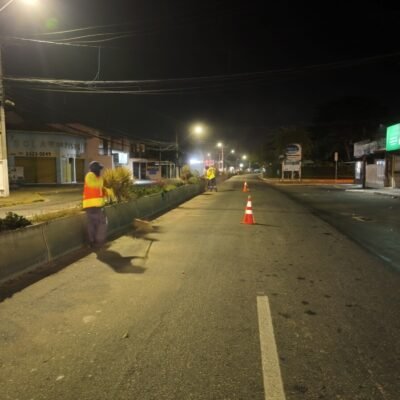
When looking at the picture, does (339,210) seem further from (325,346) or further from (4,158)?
(4,158)

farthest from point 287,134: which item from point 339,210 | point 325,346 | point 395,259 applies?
point 325,346

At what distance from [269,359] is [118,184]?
10.6 m

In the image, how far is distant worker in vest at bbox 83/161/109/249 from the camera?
29.5 ft

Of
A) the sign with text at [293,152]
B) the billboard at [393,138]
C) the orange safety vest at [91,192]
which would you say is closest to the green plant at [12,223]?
the orange safety vest at [91,192]

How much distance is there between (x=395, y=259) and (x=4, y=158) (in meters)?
21.0

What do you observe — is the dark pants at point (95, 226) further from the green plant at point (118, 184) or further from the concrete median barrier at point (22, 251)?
the green plant at point (118, 184)

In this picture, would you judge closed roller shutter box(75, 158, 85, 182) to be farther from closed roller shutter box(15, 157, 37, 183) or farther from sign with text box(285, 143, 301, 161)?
sign with text box(285, 143, 301, 161)

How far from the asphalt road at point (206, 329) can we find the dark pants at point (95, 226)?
2.69ft

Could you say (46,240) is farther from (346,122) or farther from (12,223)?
(346,122)

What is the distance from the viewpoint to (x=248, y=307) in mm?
5234

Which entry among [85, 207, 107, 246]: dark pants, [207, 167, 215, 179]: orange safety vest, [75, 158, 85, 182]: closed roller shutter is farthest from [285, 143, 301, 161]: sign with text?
[85, 207, 107, 246]: dark pants

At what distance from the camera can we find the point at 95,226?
30.2 ft

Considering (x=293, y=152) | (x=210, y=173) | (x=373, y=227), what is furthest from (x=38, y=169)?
(x=373, y=227)

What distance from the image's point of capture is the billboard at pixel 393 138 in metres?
28.4
